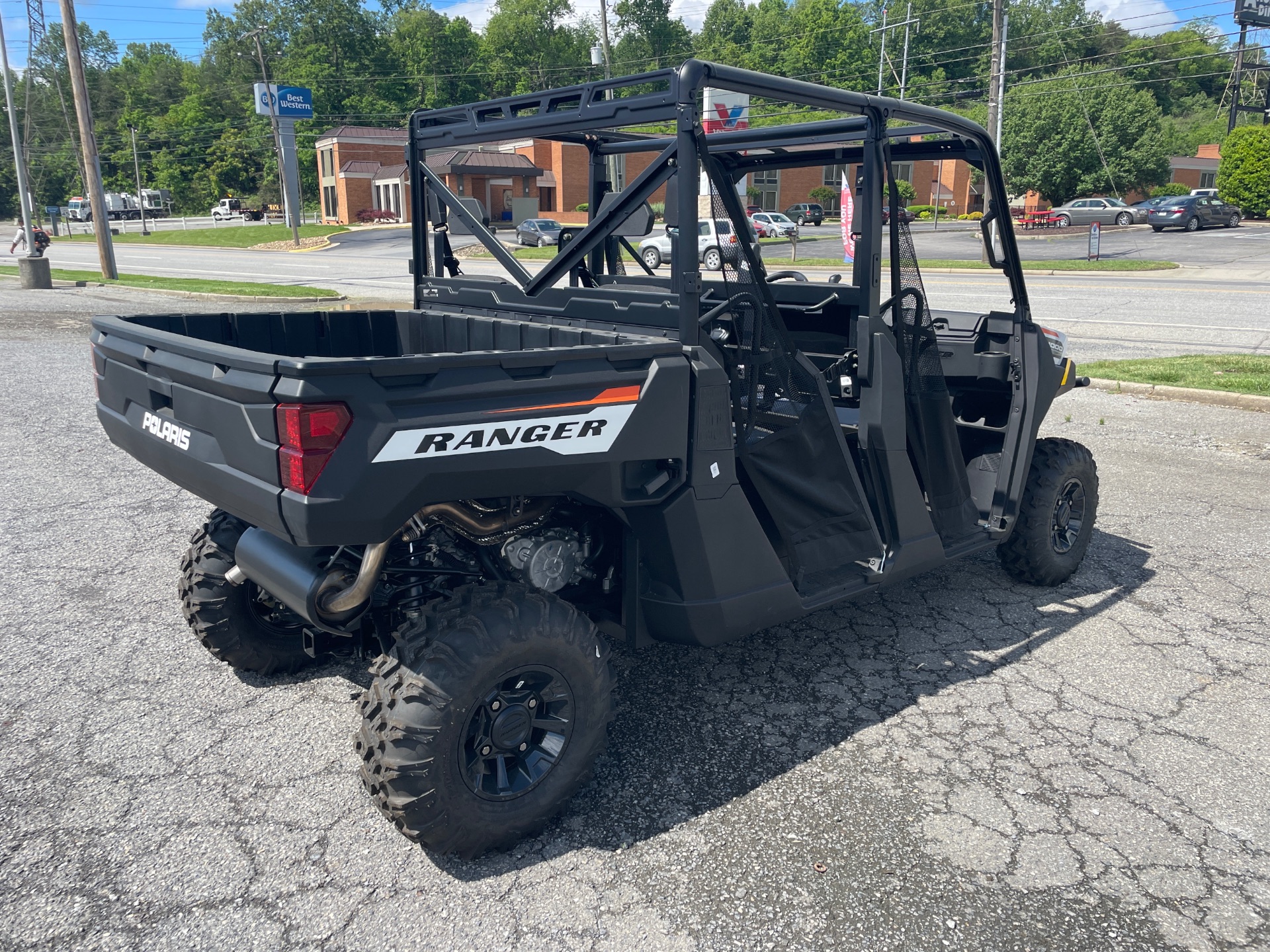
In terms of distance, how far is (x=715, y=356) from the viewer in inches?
130

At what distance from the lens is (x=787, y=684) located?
13.1 feet

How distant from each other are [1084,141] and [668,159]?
59586mm

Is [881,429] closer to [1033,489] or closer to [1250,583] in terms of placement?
[1033,489]

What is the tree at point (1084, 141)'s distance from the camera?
176 ft

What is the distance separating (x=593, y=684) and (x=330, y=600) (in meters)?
0.87

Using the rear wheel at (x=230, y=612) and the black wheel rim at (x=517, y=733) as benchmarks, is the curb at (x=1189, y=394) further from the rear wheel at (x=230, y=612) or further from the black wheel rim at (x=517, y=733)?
the rear wheel at (x=230, y=612)

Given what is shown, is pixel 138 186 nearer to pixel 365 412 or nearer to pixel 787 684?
pixel 787 684

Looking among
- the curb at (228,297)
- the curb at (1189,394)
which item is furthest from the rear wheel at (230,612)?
the curb at (228,297)

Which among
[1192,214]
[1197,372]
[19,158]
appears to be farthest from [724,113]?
[1192,214]

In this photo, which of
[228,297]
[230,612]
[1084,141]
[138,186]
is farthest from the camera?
[138,186]

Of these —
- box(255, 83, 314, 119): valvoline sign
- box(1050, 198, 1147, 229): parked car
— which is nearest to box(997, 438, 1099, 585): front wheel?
box(1050, 198, 1147, 229): parked car

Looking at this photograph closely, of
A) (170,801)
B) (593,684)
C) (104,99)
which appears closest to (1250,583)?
(593,684)

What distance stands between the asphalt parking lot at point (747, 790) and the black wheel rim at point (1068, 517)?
25 cm

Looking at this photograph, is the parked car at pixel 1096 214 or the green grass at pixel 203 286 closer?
the green grass at pixel 203 286
